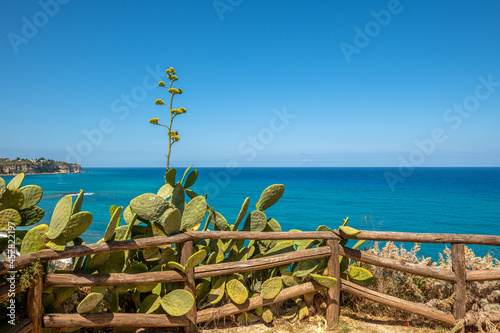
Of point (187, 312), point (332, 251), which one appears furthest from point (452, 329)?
point (187, 312)

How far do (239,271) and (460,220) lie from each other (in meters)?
28.7

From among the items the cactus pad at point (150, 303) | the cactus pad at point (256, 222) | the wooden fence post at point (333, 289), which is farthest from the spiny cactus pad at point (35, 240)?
the wooden fence post at point (333, 289)

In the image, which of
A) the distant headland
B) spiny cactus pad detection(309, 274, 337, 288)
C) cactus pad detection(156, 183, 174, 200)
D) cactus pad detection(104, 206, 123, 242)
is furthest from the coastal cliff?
spiny cactus pad detection(309, 274, 337, 288)

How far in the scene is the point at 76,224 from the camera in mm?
2088

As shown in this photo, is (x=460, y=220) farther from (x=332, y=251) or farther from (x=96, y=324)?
(x=96, y=324)

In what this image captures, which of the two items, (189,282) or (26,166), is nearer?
(189,282)

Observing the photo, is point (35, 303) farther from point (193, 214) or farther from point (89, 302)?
point (193, 214)

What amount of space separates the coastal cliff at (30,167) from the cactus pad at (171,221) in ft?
77.1

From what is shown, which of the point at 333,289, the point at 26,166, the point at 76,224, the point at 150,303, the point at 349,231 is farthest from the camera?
the point at 26,166

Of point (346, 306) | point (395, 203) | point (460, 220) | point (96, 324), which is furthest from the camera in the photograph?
point (395, 203)

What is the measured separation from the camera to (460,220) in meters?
25.2

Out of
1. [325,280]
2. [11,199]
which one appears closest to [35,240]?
[11,199]

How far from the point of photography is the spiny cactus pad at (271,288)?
2.83 meters

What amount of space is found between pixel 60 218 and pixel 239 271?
1.49 metres
